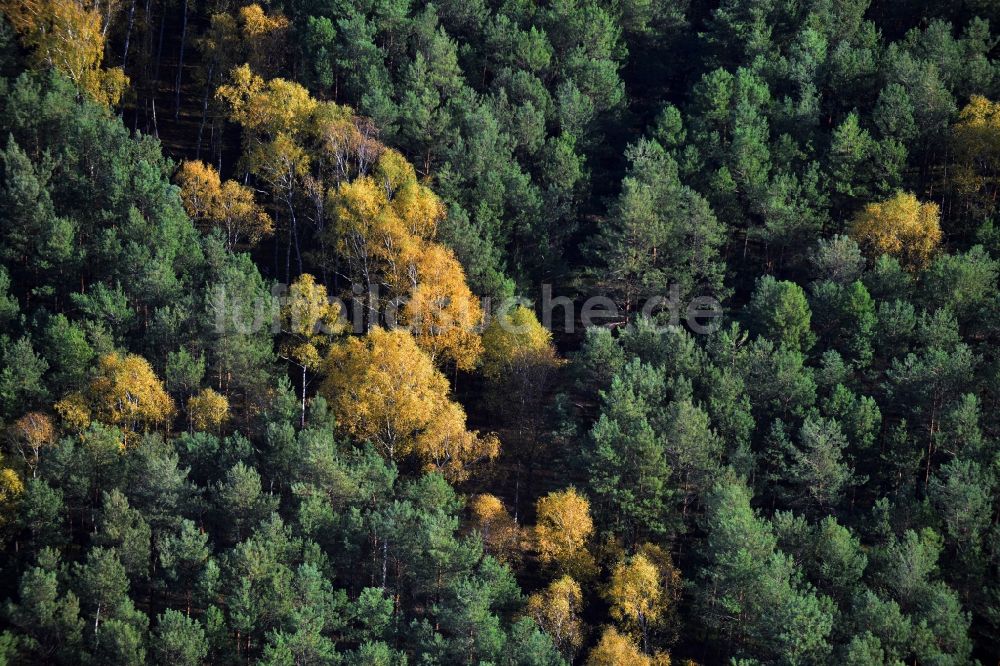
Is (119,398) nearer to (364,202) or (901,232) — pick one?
(364,202)

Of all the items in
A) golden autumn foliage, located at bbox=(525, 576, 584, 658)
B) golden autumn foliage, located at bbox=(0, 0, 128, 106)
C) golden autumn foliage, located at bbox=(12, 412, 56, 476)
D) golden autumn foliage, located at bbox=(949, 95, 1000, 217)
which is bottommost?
golden autumn foliage, located at bbox=(525, 576, 584, 658)

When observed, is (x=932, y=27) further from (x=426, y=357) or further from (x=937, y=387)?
(x=426, y=357)

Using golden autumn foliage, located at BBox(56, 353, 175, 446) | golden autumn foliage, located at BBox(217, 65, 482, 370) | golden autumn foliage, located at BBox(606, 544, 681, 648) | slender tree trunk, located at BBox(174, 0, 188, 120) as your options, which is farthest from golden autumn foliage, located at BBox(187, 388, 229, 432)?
Result: slender tree trunk, located at BBox(174, 0, 188, 120)

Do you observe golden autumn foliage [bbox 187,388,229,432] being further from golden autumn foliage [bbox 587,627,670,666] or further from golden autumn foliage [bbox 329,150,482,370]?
golden autumn foliage [bbox 587,627,670,666]

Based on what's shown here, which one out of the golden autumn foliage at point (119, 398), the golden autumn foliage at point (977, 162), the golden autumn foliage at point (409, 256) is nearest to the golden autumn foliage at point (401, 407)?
the golden autumn foliage at point (409, 256)

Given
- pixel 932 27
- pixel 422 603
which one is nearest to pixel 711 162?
pixel 932 27

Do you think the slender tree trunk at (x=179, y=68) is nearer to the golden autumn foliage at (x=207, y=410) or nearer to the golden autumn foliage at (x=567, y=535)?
the golden autumn foliage at (x=207, y=410)

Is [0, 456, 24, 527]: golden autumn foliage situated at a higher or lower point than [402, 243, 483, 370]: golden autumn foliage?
lower

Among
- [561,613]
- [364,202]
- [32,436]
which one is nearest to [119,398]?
[32,436]
